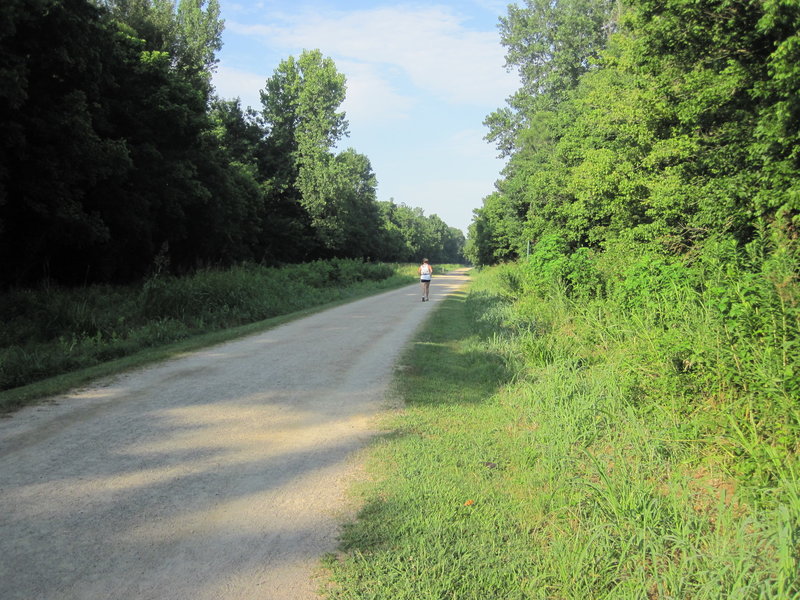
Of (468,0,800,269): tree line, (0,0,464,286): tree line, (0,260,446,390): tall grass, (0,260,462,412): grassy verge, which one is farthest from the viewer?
(0,0,464,286): tree line

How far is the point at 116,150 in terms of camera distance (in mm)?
16578

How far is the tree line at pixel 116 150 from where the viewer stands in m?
13.8

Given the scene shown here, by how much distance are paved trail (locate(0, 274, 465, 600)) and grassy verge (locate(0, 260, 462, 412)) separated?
1566mm

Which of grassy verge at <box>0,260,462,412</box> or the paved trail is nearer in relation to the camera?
the paved trail

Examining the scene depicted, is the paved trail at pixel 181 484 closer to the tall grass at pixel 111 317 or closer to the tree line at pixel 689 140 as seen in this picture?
the tall grass at pixel 111 317

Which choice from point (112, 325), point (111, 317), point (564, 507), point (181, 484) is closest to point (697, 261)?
point (564, 507)

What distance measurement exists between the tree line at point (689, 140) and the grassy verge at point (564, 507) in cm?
274

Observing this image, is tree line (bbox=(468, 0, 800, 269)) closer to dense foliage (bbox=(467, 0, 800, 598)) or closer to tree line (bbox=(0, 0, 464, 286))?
dense foliage (bbox=(467, 0, 800, 598))

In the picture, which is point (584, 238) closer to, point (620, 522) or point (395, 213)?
point (620, 522)

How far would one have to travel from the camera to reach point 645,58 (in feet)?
45.2

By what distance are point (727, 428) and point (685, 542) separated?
84.7 inches

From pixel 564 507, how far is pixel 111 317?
1152cm

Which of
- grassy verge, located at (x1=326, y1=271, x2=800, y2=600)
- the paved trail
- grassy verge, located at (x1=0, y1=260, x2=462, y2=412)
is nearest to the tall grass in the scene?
grassy verge, located at (x1=0, y1=260, x2=462, y2=412)

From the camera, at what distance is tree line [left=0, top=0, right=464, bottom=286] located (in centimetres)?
1375
